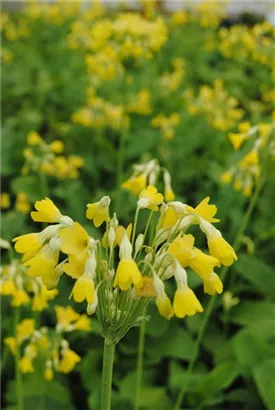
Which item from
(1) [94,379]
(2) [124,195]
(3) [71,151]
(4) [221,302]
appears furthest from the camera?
(3) [71,151]

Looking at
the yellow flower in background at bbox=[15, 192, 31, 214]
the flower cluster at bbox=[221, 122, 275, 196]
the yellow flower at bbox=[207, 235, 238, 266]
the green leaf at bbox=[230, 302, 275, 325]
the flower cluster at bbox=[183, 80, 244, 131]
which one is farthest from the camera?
the flower cluster at bbox=[183, 80, 244, 131]

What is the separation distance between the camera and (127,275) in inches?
41.5

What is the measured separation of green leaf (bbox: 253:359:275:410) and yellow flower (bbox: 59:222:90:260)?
1209 mm

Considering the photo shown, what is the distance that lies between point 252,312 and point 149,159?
950 mm

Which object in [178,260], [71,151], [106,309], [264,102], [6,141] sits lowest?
[264,102]

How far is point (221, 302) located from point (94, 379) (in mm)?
628

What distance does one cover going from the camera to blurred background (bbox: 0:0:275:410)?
7.64ft

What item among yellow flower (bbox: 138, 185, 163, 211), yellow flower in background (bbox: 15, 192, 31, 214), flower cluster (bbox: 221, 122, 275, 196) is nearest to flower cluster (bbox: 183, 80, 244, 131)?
yellow flower in background (bbox: 15, 192, 31, 214)

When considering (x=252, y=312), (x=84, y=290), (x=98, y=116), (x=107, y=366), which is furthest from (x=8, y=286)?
(x=98, y=116)

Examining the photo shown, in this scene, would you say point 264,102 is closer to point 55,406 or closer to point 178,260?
point 55,406

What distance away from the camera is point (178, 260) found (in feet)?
3.72

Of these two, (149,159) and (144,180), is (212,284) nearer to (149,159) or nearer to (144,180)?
(144,180)

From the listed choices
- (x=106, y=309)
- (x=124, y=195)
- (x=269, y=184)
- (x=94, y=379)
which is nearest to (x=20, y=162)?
(x=124, y=195)

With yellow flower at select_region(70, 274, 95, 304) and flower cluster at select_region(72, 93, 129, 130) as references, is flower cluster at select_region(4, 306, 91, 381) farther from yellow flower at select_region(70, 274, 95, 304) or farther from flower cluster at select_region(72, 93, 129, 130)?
flower cluster at select_region(72, 93, 129, 130)
